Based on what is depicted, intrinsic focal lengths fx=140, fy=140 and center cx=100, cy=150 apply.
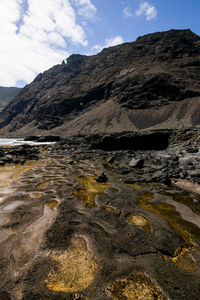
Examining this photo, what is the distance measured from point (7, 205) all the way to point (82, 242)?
12.8 feet

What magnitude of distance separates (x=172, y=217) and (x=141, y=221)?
4.79 ft

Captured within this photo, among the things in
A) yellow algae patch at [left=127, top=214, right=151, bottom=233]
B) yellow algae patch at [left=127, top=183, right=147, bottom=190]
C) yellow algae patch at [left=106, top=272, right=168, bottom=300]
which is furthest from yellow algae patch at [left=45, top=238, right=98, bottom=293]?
yellow algae patch at [left=127, top=183, right=147, bottom=190]

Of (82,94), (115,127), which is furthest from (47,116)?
(115,127)

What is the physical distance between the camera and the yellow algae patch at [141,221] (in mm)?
4787

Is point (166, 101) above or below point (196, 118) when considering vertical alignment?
above

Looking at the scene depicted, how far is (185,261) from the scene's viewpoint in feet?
11.4

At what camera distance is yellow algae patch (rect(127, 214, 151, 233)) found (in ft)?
15.7

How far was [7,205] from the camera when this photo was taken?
584 cm

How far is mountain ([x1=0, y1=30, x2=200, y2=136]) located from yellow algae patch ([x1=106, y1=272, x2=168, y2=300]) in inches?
2667

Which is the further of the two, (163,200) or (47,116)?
(47,116)

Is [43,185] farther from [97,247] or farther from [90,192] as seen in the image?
[97,247]

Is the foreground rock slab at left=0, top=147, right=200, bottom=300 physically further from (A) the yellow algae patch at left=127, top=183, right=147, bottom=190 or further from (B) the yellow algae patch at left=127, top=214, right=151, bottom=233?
(A) the yellow algae patch at left=127, top=183, right=147, bottom=190

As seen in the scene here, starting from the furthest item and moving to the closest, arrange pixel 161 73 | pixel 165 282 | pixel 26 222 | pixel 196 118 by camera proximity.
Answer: pixel 161 73 → pixel 196 118 → pixel 26 222 → pixel 165 282

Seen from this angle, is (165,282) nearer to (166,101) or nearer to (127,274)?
(127,274)
